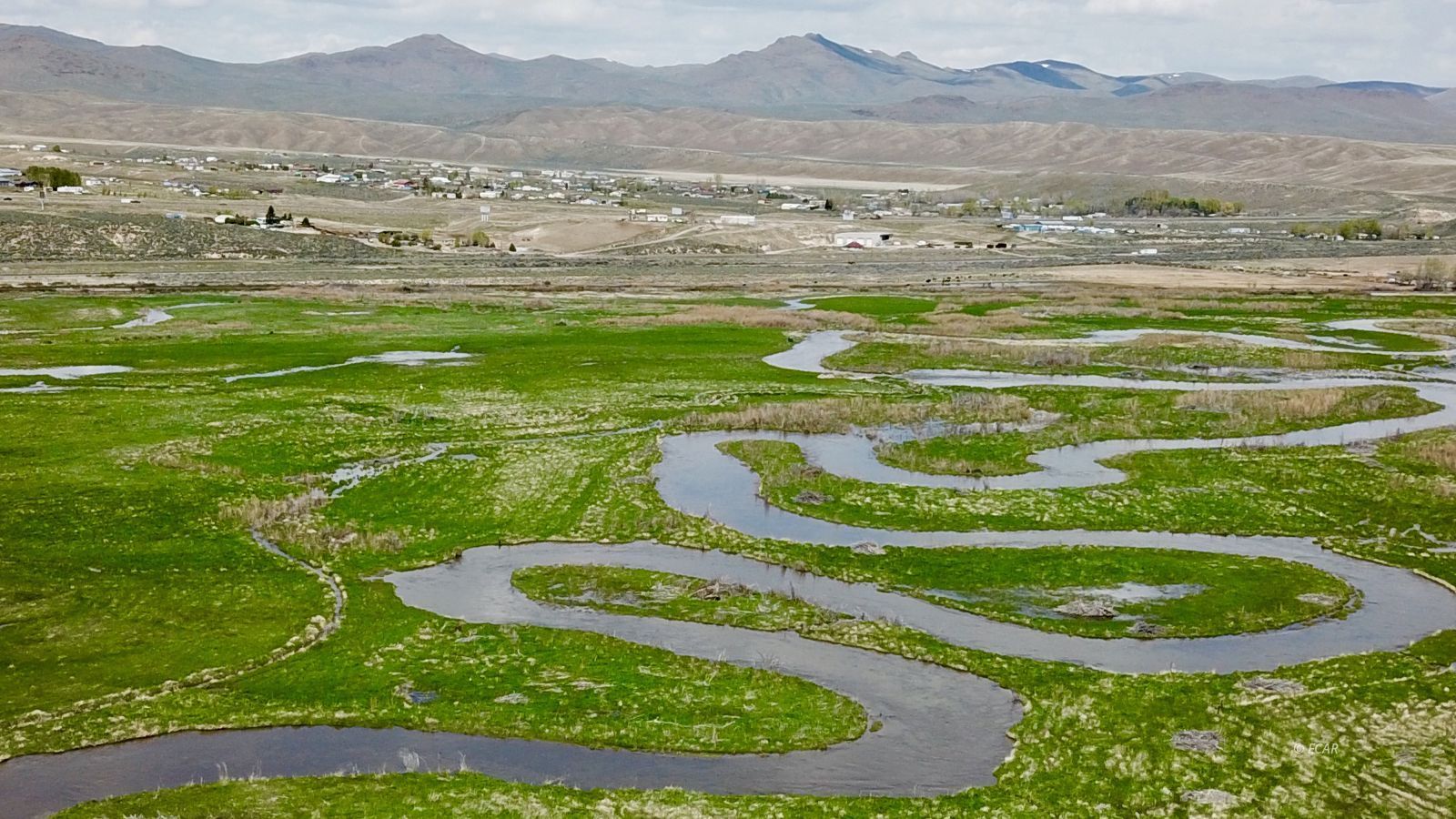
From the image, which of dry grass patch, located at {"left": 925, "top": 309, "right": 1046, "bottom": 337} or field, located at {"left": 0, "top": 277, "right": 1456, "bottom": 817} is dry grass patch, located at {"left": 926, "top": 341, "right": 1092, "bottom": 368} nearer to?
field, located at {"left": 0, "top": 277, "right": 1456, "bottom": 817}

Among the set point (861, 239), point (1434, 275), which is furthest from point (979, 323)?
point (861, 239)

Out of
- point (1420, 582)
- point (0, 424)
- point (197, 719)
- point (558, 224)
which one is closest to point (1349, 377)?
point (1420, 582)

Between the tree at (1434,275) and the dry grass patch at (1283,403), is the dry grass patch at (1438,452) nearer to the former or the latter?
the dry grass patch at (1283,403)

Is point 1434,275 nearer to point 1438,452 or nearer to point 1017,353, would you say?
point 1017,353

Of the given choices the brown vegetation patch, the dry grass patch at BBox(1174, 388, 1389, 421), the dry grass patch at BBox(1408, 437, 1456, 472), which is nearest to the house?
the dry grass patch at BBox(1174, 388, 1389, 421)

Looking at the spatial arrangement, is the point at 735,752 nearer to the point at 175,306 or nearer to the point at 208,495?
the point at 208,495

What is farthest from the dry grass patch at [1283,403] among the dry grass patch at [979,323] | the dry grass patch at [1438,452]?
the dry grass patch at [979,323]
